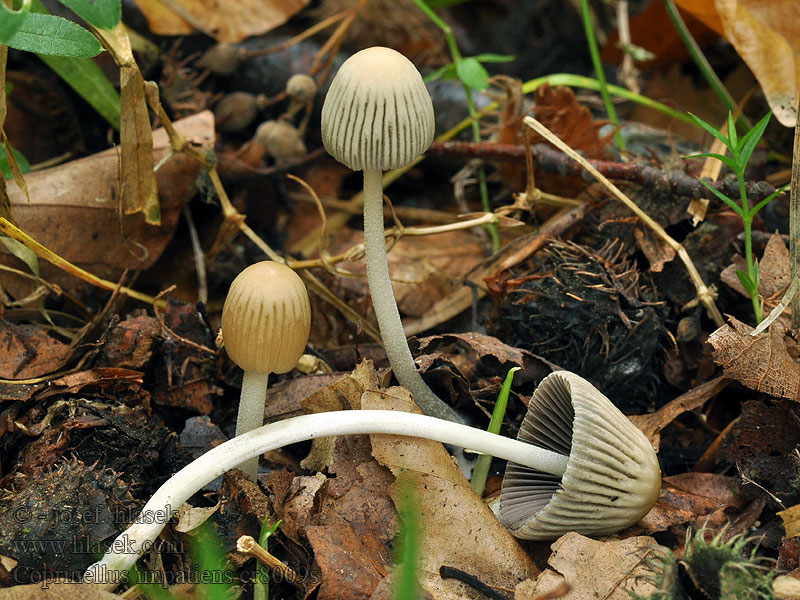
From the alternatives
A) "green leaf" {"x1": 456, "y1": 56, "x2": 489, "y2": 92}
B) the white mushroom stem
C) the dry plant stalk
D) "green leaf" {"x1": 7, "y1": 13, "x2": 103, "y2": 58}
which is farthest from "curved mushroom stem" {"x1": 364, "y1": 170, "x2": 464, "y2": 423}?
"green leaf" {"x1": 456, "y1": 56, "x2": 489, "y2": 92}

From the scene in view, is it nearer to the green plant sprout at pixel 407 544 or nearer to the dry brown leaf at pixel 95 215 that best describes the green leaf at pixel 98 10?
the dry brown leaf at pixel 95 215

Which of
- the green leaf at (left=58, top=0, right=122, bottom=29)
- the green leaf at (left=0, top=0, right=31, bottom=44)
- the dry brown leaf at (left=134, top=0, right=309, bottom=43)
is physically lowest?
the dry brown leaf at (left=134, top=0, right=309, bottom=43)

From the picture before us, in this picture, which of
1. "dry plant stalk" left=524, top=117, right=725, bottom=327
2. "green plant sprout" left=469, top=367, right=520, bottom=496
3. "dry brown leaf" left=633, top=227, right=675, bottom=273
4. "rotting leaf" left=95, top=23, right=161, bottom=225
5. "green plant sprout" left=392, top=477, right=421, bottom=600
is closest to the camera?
"green plant sprout" left=392, top=477, right=421, bottom=600

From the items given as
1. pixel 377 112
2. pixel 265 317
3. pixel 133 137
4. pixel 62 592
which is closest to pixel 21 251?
pixel 133 137

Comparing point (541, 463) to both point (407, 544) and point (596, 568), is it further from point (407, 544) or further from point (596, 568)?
point (407, 544)

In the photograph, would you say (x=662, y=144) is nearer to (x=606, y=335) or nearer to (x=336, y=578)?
(x=606, y=335)

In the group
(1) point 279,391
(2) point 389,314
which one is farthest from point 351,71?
(1) point 279,391

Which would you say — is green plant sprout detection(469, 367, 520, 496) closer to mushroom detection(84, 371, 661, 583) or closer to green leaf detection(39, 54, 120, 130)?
mushroom detection(84, 371, 661, 583)
